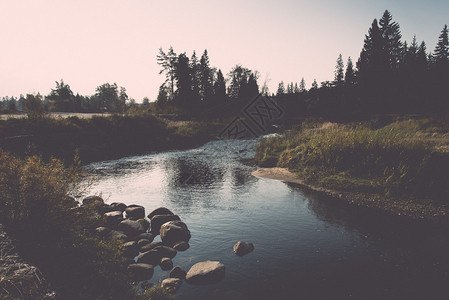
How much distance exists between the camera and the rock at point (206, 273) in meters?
5.96

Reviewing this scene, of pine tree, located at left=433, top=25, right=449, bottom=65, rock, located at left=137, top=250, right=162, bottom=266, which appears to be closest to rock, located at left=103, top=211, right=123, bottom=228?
rock, located at left=137, top=250, right=162, bottom=266

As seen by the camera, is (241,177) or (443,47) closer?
(241,177)

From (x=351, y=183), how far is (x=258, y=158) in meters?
9.38

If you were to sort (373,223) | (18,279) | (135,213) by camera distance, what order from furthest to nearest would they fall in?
(135,213) < (373,223) < (18,279)

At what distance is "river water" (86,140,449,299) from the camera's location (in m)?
5.82

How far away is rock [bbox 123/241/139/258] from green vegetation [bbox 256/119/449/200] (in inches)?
384

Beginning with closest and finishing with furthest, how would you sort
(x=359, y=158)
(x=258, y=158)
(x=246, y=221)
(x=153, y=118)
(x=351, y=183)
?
(x=246, y=221) < (x=351, y=183) < (x=359, y=158) < (x=258, y=158) < (x=153, y=118)

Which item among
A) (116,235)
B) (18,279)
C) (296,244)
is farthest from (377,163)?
(18,279)

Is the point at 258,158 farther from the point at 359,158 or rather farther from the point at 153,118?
the point at 153,118

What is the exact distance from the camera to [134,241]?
7.55 meters

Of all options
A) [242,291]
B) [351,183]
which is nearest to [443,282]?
[242,291]

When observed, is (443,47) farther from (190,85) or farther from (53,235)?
(53,235)

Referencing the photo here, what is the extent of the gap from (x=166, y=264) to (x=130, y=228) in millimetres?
2340

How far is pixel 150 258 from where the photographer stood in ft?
22.0
